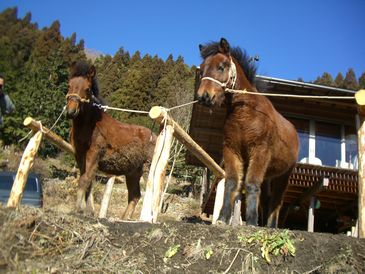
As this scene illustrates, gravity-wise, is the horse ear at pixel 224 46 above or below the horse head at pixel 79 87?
above

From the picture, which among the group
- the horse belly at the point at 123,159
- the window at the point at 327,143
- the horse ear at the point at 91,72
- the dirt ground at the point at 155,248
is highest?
the window at the point at 327,143

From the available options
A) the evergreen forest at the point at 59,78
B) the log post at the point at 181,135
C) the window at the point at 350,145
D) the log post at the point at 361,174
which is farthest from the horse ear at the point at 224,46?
the evergreen forest at the point at 59,78

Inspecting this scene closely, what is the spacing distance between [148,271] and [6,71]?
38.3 metres

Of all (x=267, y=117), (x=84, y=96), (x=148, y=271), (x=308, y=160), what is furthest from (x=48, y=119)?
(x=148, y=271)

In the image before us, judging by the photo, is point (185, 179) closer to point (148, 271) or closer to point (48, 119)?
point (48, 119)

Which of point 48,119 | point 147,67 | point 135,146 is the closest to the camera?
point 135,146

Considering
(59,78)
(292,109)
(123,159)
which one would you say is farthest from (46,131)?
(59,78)

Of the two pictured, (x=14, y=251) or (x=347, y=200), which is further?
(x=347, y=200)

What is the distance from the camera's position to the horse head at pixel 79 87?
6.71 metres

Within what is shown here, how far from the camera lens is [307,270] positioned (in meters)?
3.57

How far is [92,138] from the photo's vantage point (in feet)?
24.4

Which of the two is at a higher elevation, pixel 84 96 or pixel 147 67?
pixel 147 67

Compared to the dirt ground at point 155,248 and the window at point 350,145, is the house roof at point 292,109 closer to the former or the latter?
the window at point 350,145

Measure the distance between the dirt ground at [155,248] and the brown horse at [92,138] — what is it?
3457mm
